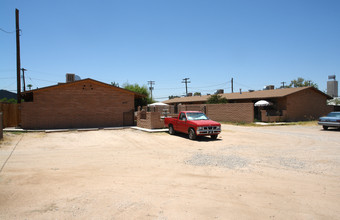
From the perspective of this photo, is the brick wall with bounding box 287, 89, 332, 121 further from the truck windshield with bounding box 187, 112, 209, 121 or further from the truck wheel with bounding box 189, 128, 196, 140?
the truck wheel with bounding box 189, 128, 196, 140

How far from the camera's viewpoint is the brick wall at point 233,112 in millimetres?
27719

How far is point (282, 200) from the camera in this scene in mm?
5281

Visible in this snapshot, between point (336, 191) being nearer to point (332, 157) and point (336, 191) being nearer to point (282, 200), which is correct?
point (282, 200)

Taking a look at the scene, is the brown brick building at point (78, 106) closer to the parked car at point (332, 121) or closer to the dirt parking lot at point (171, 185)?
the dirt parking lot at point (171, 185)

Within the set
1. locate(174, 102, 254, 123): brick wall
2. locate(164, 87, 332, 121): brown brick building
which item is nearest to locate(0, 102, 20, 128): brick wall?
locate(174, 102, 254, 123): brick wall

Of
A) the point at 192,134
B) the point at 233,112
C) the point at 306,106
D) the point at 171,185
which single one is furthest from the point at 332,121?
the point at 171,185

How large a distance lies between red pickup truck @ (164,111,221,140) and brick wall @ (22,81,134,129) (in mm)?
7675

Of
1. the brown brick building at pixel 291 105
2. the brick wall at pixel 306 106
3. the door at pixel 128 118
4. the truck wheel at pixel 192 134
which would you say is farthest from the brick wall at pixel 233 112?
the truck wheel at pixel 192 134

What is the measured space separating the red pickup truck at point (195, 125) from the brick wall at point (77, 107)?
7.67 metres

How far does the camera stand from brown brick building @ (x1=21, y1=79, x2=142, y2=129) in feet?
67.7

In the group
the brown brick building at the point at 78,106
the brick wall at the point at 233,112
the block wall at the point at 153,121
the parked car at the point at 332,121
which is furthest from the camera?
the brick wall at the point at 233,112

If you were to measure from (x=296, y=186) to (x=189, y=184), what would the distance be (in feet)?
8.52

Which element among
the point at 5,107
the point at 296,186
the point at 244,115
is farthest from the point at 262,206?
the point at 244,115

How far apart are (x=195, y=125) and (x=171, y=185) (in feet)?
27.4
